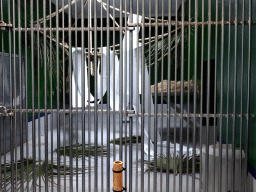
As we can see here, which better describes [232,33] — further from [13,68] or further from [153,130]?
[13,68]

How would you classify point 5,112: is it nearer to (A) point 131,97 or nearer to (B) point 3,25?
(B) point 3,25

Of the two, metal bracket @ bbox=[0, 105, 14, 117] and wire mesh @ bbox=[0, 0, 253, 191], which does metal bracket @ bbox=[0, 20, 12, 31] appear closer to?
wire mesh @ bbox=[0, 0, 253, 191]

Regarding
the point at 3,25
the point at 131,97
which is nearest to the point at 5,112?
the point at 3,25

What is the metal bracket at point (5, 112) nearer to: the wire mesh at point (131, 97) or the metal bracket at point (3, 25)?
the wire mesh at point (131, 97)

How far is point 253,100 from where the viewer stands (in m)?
2.23

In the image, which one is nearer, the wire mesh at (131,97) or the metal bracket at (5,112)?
the wire mesh at (131,97)

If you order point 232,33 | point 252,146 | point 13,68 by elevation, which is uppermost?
point 232,33

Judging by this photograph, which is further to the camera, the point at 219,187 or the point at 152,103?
the point at 152,103

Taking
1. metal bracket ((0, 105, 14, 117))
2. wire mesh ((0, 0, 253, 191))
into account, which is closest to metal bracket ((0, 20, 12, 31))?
wire mesh ((0, 0, 253, 191))

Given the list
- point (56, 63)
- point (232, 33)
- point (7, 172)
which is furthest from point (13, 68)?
point (232, 33)

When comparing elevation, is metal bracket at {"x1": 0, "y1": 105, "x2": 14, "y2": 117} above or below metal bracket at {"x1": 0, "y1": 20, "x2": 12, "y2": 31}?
below

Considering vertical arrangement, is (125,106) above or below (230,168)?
above

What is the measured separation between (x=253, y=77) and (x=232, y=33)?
45 centimetres

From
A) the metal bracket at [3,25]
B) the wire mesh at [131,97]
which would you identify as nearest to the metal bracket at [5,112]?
the wire mesh at [131,97]
